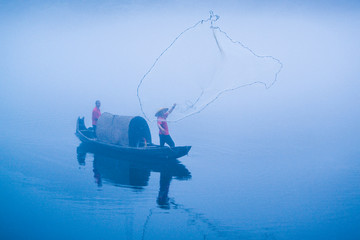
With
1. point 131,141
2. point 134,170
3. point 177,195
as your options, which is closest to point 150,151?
point 134,170

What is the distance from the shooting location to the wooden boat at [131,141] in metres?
10.3

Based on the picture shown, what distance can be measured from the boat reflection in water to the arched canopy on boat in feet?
2.39

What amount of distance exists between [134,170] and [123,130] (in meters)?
1.80

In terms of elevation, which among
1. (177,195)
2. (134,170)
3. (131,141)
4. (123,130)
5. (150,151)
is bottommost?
(177,195)

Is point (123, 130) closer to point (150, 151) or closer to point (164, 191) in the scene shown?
point (150, 151)

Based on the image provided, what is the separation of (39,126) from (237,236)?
17.7 meters

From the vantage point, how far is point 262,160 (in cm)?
1252

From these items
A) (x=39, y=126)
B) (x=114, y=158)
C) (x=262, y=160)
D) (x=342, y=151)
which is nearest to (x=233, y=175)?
(x=262, y=160)

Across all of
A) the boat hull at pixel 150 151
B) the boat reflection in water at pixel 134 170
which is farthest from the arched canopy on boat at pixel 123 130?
the boat reflection in water at pixel 134 170

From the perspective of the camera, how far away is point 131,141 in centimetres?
1088

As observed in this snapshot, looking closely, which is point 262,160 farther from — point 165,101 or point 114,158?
point 165,101

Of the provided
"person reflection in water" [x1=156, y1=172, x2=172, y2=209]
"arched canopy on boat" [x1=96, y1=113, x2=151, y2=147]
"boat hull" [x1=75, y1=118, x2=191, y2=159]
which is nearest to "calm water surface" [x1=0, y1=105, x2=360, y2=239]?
"person reflection in water" [x1=156, y1=172, x2=172, y2=209]

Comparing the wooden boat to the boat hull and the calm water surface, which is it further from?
the calm water surface

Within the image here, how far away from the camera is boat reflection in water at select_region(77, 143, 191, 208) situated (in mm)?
8594
